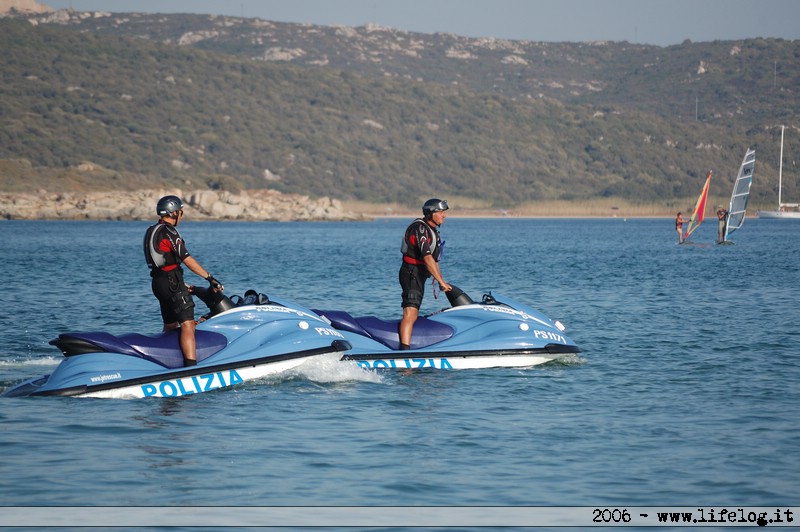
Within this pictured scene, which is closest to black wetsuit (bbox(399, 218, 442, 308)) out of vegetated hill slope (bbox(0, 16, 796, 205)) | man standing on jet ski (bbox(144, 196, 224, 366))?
man standing on jet ski (bbox(144, 196, 224, 366))

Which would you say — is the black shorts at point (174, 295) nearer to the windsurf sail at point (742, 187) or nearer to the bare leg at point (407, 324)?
the bare leg at point (407, 324)

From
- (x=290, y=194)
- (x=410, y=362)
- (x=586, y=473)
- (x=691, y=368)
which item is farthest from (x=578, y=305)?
(x=290, y=194)

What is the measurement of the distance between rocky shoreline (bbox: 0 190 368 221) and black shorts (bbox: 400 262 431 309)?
11085 centimetres

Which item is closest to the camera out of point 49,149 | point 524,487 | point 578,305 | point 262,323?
point 524,487

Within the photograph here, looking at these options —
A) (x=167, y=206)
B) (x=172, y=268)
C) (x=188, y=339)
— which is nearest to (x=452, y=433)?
(x=188, y=339)

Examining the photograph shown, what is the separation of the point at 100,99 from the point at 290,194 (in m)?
33.7

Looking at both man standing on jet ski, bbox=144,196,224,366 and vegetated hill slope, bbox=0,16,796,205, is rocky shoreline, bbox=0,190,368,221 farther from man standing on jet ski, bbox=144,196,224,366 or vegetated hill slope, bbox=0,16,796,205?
man standing on jet ski, bbox=144,196,224,366

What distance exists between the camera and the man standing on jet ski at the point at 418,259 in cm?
1409

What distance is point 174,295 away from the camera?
484 inches

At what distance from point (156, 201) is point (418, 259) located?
414ft

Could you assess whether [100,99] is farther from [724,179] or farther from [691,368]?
[691,368]

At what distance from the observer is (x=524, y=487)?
8.91 m

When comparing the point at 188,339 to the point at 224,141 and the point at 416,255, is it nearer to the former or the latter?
the point at 416,255

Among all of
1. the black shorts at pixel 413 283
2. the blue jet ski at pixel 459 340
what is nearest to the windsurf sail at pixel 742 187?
the blue jet ski at pixel 459 340
